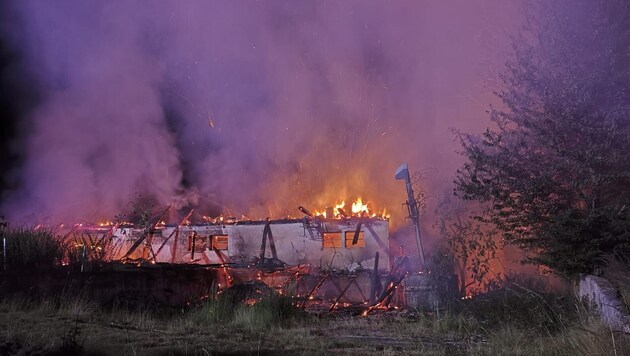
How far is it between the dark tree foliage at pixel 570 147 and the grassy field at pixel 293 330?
1.32m

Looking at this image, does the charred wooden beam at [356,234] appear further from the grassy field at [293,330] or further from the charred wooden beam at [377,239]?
the grassy field at [293,330]

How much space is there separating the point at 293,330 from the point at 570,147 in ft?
20.7

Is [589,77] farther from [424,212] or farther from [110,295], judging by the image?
[424,212]

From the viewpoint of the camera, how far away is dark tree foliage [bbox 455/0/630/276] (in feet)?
31.2

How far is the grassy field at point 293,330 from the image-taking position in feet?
22.2

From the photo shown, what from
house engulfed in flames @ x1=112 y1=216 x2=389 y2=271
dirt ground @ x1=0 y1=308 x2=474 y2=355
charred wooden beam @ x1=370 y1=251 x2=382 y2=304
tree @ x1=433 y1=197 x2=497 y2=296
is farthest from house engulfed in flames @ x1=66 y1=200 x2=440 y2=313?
dirt ground @ x1=0 y1=308 x2=474 y2=355

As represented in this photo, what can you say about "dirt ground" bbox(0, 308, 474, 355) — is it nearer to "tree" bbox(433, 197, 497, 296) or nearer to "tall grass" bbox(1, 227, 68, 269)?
"tall grass" bbox(1, 227, 68, 269)

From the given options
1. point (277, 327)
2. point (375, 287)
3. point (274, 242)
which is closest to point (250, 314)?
point (277, 327)

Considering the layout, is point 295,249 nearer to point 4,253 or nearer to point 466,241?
point 466,241

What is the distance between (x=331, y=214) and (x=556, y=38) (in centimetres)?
1265

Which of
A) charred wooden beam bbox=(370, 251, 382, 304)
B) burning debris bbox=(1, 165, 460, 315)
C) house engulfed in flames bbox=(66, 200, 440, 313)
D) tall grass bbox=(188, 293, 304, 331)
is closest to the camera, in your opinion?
tall grass bbox=(188, 293, 304, 331)

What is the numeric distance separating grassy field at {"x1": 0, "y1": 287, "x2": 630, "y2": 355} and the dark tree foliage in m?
1.32

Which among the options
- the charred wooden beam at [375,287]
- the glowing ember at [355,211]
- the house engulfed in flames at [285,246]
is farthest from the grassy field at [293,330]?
the glowing ember at [355,211]

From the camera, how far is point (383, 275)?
18.1 meters
